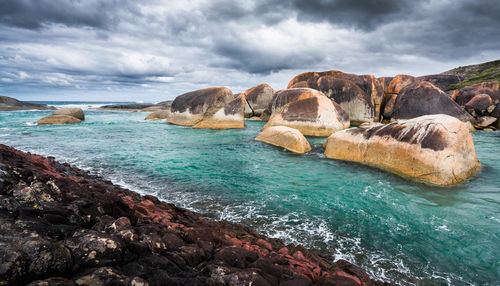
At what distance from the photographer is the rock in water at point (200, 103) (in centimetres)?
2483

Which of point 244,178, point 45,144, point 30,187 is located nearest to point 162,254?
point 30,187

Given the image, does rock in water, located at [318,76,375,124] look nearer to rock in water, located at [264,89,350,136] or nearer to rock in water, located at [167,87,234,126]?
rock in water, located at [264,89,350,136]

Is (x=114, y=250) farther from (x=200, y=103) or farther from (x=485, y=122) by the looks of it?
(x=485, y=122)

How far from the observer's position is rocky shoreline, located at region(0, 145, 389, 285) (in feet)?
7.59

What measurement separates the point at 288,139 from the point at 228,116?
37.7 ft

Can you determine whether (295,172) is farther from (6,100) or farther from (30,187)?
(6,100)

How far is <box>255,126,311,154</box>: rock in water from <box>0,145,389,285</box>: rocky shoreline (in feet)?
29.2

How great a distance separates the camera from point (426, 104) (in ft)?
70.7

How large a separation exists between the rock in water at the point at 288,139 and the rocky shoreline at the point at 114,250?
8887mm

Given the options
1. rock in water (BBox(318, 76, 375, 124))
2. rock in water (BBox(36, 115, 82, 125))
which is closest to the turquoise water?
rock in water (BBox(318, 76, 375, 124))

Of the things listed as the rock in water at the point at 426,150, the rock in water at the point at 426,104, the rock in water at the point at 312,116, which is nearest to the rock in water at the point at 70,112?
the rock in water at the point at 312,116

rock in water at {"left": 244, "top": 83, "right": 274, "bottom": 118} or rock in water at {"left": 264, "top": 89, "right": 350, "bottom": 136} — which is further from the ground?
rock in water at {"left": 244, "top": 83, "right": 274, "bottom": 118}

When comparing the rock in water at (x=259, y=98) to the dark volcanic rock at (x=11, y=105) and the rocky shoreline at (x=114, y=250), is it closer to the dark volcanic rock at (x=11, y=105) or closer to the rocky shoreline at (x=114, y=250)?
the rocky shoreline at (x=114, y=250)

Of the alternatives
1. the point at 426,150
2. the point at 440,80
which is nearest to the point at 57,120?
the point at 426,150
